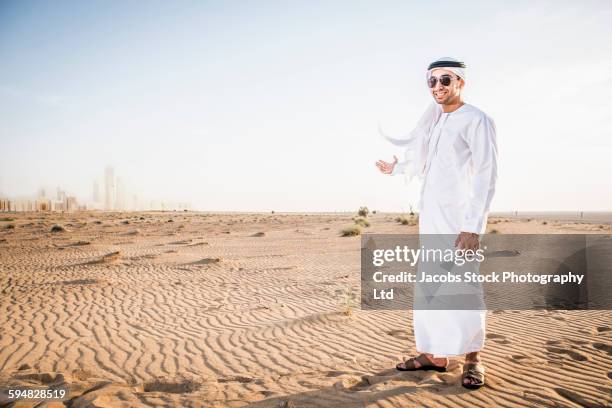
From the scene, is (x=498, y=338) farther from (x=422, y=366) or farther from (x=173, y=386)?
(x=173, y=386)

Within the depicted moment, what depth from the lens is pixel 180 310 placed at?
6801mm

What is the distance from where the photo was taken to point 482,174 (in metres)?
3.08

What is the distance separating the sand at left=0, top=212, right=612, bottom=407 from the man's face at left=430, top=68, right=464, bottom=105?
7.62 ft

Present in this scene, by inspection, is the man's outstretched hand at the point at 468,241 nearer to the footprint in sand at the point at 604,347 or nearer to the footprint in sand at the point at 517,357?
the footprint in sand at the point at 517,357

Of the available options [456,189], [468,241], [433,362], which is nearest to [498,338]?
[433,362]

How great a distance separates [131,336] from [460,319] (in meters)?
4.11

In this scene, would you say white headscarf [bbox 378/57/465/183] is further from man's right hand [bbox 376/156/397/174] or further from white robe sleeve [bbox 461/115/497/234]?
white robe sleeve [bbox 461/115/497/234]

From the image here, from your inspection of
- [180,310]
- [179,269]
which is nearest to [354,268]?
[179,269]

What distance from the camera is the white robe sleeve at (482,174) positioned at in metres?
3.03

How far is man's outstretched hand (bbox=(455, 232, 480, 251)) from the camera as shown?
303cm

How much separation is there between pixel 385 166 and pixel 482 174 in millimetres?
1162

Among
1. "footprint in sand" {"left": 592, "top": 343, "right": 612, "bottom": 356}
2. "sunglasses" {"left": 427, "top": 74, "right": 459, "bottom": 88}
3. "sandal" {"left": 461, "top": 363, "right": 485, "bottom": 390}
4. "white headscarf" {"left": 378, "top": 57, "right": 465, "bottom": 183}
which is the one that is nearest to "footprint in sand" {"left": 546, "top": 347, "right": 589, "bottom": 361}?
"footprint in sand" {"left": 592, "top": 343, "right": 612, "bottom": 356}

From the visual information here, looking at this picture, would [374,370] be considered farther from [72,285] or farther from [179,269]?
[179,269]

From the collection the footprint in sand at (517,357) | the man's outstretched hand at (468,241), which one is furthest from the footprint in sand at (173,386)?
the footprint in sand at (517,357)
